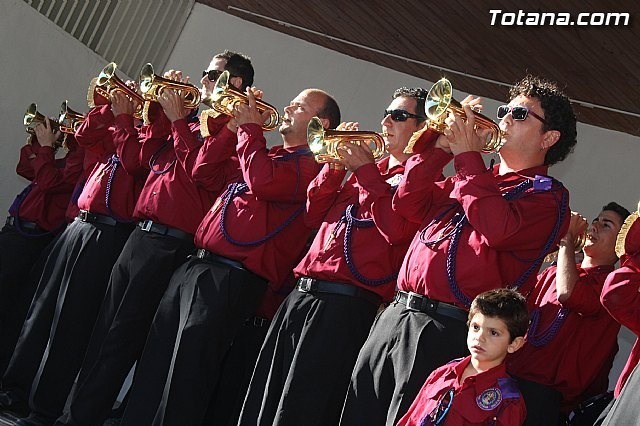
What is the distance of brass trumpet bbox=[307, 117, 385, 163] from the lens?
4.34m

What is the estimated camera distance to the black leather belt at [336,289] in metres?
4.18

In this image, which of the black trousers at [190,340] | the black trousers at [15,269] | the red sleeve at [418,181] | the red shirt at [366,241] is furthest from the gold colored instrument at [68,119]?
the red sleeve at [418,181]

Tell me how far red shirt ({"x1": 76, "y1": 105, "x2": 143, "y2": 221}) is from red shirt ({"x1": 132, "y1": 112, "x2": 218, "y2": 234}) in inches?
13.4

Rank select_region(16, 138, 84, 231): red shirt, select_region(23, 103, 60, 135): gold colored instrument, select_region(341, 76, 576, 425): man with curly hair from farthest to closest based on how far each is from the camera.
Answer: select_region(23, 103, 60, 135): gold colored instrument
select_region(16, 138, 84, 231): red shirt
select_region(341, 76, 576, 425): man with curly hair

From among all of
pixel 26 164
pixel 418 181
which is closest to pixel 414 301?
pixel 418 181

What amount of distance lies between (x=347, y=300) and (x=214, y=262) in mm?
879

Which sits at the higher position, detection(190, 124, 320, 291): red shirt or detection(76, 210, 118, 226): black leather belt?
detection(190, 124, 320, 291): red shirt

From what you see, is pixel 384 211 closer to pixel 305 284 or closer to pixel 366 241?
pixel 366 241

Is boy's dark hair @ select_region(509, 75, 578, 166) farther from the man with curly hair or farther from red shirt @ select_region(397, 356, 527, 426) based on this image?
red shirt @ select_region(397, 356, 527, 426)

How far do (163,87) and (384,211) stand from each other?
177 cm

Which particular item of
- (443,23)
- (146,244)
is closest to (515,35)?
(443,23)

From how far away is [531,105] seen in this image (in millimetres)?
3926

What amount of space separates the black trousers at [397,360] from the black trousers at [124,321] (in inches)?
64.3

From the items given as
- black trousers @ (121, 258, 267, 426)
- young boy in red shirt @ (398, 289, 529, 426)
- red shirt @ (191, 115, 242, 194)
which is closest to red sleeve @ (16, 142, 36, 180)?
red shirt @ (191, 115, 242, 194)
